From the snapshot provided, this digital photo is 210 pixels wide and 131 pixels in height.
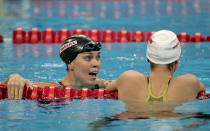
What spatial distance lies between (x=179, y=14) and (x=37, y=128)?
45.9 ft

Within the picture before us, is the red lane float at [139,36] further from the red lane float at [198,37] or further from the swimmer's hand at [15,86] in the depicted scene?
the swimmer's hand at [15,86]

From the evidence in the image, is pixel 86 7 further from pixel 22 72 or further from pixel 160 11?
pixel 22 72

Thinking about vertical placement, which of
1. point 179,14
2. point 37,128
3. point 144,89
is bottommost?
point 37,128

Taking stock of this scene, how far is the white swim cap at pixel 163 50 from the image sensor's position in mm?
4980

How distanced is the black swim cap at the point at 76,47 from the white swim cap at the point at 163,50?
4.27 feet

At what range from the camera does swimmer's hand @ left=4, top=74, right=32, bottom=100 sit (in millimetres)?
5949

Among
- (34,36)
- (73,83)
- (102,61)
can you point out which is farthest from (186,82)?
(34,36)

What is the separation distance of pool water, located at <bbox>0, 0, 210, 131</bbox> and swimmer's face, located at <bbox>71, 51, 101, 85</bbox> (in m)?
0.31

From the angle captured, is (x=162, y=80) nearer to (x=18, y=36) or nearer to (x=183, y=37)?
(x=183, y=37)

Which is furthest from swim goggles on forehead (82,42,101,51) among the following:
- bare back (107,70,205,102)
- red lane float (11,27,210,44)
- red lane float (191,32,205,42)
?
red lane float (191,32,205,42)

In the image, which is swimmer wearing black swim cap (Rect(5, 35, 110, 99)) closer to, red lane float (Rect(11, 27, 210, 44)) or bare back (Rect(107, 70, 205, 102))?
bare back (Rect(107, 70, 205, 102))

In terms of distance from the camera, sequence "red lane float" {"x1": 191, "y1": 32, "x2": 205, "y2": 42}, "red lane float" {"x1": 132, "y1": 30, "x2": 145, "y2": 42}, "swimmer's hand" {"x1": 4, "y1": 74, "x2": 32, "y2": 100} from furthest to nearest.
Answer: "red lane float" {"x1": 132, "y1": 30, "x2": 145, "y2": 42} → "red lane float" {"x1": 191, "y1": 32, "x2": 205, "y2": 42} → "swimmer's hand" {"x1": 4, "y1": 74, "x2": 32, "y2": 100}

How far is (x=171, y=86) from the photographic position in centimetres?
500

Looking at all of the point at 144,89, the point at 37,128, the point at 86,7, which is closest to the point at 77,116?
the point at 37,128
